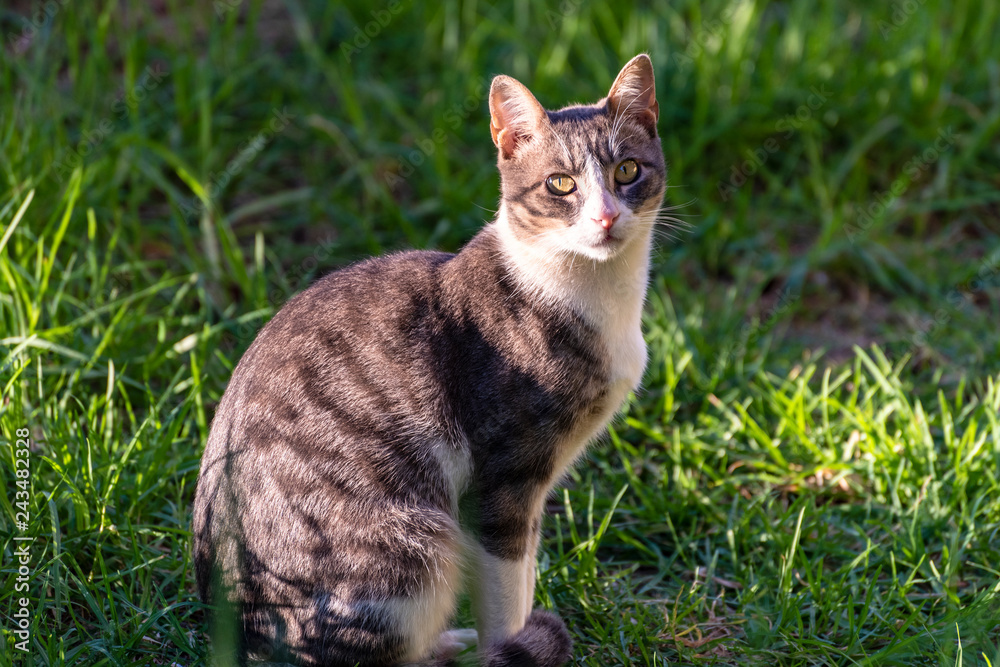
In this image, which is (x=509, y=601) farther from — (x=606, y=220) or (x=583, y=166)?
(x=583, y=166)

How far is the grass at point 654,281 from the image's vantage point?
289 centimetres

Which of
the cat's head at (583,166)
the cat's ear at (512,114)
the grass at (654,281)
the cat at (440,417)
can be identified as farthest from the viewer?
the grass at (654,281)

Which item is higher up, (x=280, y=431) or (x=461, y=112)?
(x=461, y=112)

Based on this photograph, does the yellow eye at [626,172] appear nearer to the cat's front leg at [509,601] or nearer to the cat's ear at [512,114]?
the cat's ear at [512,114]

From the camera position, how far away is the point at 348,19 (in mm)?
5500

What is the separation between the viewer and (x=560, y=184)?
266 cm

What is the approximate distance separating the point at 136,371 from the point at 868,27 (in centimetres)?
453

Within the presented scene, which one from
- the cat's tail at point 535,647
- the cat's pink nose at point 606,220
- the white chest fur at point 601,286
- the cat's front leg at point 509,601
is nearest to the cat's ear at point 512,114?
the white chest fur at point 601,286

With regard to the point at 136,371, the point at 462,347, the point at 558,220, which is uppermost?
the point at 558,220

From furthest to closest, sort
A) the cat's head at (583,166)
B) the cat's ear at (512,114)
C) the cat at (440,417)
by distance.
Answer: the cat's ear at (512,114) → the cat's head at (583,166) → the cat at (440,417)

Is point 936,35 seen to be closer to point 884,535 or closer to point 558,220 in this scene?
point 884,535

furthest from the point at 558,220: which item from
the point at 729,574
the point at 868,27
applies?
the point at 868,27

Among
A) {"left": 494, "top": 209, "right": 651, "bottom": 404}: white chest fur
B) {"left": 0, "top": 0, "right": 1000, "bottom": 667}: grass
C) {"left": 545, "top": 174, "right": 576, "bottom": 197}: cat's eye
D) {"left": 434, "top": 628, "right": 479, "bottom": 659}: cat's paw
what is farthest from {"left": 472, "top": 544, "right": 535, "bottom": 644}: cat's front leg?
{"left": 545, "top": 174, "right": 576, "bottom": 197}: cat's eye

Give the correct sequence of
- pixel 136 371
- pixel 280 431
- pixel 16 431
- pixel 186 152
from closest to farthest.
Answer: pixel 280 431, pixel 16 431, pixel 136 371, pixel 186 152
